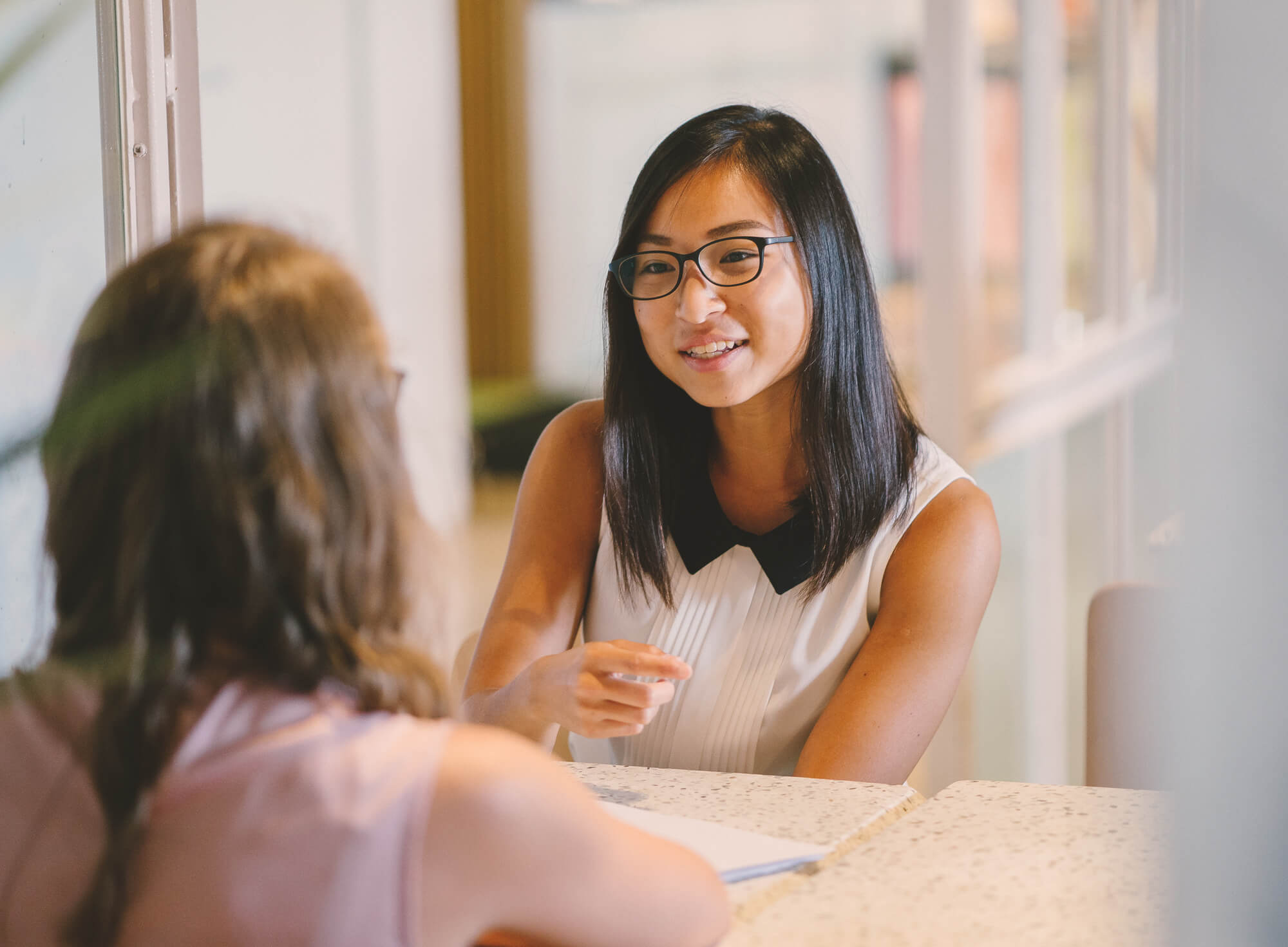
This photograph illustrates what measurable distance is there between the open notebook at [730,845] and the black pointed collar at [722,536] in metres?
0.50

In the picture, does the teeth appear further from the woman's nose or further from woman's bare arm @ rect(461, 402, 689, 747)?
woman's bare arm @ rect(461, 402, 689, 747)

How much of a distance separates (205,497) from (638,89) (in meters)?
7.80

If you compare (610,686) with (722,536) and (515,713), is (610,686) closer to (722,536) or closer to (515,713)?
(515,713)

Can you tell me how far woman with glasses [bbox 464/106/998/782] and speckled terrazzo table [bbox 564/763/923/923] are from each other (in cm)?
18

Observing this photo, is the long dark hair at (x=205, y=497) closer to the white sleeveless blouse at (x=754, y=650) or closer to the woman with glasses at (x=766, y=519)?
the woman with glasses at (x=766, y=519)

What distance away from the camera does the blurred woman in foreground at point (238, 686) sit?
612 millimetres

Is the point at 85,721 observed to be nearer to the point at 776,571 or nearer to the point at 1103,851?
the point at 1103,851

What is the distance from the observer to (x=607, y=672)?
1.13 meters

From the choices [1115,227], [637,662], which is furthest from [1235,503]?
[1115,227]

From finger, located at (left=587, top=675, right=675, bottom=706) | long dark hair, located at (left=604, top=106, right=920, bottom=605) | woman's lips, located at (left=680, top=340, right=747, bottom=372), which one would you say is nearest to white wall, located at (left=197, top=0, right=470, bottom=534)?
long dark hair, located at (left=604, top=106, right=920, bottom=605)

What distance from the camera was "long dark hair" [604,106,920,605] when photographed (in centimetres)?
149

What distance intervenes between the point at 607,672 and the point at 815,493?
0.46m

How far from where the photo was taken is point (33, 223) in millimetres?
1480

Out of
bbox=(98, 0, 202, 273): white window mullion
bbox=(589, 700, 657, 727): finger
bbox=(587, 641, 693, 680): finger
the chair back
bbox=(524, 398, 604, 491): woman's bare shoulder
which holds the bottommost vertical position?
the chair back
